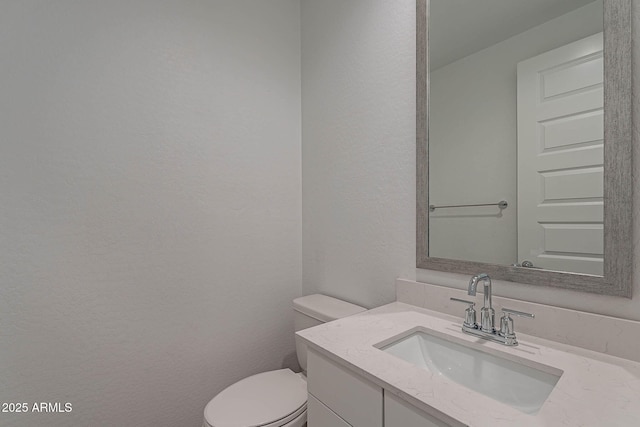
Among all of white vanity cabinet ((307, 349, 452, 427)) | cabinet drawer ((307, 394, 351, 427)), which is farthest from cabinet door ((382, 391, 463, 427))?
cabinet drawer ((307, 394, 351, 427))

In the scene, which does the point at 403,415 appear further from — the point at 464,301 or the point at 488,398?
the point at 464,301

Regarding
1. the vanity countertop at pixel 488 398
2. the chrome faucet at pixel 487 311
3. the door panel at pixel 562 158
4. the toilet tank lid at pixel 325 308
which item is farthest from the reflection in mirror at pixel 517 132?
the toilet tank lid at pixel 325 308

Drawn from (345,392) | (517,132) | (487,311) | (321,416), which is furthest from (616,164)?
(321,416)

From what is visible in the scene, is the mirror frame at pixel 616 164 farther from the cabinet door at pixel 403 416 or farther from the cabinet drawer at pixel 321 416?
the cabinet drawer at pixel 321 416

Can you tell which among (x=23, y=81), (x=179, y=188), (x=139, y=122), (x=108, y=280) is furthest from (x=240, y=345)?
(x=23, y=81)

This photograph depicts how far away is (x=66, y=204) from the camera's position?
3.81ft

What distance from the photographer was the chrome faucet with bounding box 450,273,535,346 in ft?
2.83

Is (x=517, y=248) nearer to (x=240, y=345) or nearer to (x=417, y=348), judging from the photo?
(x=417, y=348)

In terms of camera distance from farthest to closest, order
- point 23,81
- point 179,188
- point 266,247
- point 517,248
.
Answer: point 266,247
point 179,188
point 23,81
point 517,248

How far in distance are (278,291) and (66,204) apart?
1.08m

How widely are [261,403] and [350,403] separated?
608mm

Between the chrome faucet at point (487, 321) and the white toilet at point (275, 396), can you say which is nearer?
the chrome faucet at point (487, 321)

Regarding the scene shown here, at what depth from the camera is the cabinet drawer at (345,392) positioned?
2.35ft

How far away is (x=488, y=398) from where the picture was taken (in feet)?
2.00
